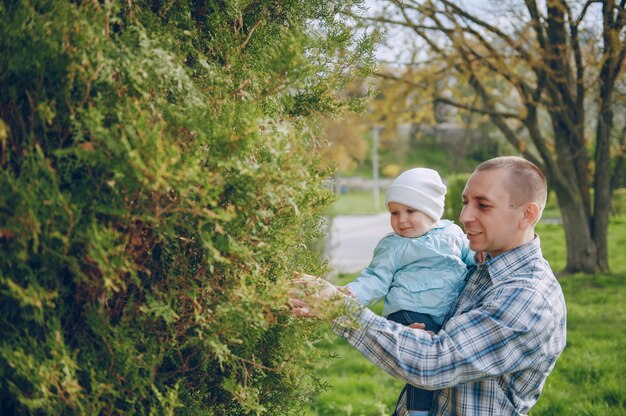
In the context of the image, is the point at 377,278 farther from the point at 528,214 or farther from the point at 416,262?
the point at 528,214

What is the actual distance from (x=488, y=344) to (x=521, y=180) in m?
0.69

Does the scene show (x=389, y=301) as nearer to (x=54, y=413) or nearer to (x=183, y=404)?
(x=183, y=404)

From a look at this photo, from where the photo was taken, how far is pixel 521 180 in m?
2.44

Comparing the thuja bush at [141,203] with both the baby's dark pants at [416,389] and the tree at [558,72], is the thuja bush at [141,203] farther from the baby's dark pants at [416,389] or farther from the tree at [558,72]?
the tree at [558,72]

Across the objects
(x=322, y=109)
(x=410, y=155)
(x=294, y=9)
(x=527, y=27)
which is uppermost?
(x=527, y=27)

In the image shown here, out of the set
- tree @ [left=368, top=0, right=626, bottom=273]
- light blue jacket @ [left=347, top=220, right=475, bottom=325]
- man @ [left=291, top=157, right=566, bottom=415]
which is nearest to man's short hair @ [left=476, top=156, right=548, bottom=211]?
man @ [left=291, top=157, right=566, bottom=415]

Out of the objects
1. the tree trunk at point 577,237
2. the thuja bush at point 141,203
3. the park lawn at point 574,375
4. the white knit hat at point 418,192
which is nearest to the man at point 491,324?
the white knit hat at point 418,192

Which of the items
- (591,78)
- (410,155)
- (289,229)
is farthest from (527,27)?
(410,155)

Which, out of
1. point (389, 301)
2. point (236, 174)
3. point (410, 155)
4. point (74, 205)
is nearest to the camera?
point (74, 205)

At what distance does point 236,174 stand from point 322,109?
0.59 m

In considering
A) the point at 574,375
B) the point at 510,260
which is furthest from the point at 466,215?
the point at 574,375

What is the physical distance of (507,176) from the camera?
8.00 ft

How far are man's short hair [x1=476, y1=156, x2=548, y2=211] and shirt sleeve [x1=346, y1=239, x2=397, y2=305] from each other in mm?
527

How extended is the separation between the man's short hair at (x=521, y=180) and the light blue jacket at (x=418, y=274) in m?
0.41
